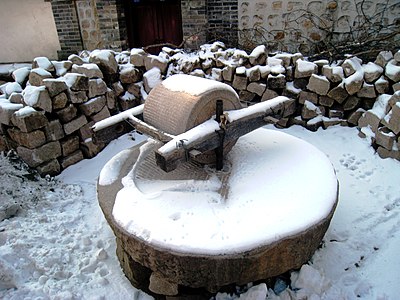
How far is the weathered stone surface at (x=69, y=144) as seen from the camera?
3861mm

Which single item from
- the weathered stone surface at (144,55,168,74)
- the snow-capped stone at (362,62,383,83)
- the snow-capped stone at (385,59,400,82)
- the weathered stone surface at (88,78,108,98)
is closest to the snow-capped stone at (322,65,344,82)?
the snow-capped stone at (362,62,383,83)

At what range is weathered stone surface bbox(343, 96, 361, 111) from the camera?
416cm

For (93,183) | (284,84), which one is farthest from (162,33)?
(93,183)

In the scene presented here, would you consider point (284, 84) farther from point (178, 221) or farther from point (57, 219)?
point (57, 219)

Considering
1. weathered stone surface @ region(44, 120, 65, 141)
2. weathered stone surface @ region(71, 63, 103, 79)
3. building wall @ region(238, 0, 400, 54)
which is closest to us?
weathered stone surface @ region(44, 120, 65, 141)

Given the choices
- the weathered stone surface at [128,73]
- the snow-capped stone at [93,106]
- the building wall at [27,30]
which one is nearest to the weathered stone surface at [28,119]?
the snow-capped stone at [93,106]

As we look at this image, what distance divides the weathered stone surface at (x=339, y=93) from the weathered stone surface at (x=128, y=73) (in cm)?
251

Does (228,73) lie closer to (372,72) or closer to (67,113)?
(372,72)

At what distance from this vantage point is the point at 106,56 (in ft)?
14.2

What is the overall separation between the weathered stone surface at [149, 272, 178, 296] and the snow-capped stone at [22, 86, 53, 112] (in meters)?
2.25

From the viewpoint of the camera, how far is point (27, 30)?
818 cm

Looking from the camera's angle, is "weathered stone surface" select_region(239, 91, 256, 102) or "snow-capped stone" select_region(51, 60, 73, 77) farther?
"weathered stone surface" select_region(239, 91, 256, 102)

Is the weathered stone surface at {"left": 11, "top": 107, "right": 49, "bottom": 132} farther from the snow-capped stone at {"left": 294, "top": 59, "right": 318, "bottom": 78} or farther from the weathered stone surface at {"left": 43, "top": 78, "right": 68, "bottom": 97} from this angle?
the snow-capped stone at {"left": 294, "top": 59, "right": 318, "bottom": 78}

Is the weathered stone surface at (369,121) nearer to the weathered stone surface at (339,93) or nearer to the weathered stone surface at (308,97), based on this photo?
the weathered stone surface at (339,93)
